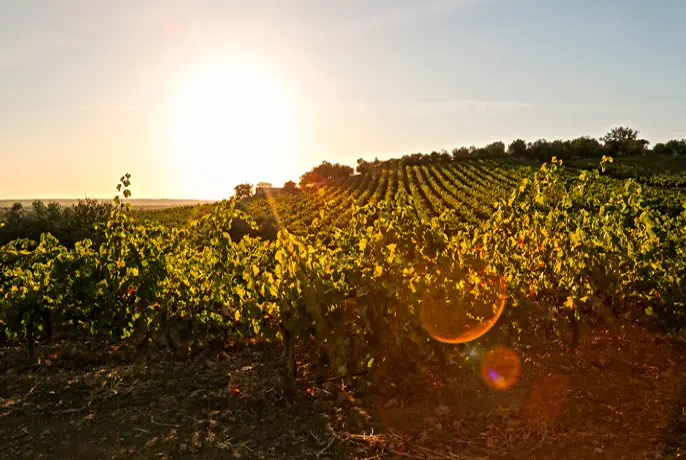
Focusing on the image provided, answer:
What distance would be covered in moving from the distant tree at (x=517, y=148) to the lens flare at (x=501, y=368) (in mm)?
88384

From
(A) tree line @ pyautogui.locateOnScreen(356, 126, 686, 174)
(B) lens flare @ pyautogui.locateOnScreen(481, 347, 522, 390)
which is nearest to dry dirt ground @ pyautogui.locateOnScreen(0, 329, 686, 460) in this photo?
(B) lens flare @ pyautogui.locateOnScreen(481, 347, 522, 390)

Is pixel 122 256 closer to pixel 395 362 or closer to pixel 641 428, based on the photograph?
pixel 395 362

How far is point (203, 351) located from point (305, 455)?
306cm

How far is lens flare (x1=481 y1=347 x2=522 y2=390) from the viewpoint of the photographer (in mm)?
5301

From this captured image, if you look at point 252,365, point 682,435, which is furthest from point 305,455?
point 682,435

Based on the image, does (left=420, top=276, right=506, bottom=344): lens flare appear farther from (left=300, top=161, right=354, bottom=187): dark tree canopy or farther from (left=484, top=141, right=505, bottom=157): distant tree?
(left=300, top=161, right=354, bottom=187): dark tree canopy

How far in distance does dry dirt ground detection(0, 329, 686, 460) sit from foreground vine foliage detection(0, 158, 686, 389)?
36 cm

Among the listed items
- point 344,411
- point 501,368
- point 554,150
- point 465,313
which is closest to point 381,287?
point 465,313

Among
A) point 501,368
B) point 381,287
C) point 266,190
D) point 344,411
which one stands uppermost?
point 266,190

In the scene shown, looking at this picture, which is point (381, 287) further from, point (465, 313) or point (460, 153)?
point (460, 153)

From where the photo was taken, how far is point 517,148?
300ft

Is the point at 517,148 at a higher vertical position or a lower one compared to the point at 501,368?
higher

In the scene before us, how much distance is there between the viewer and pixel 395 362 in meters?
5.04

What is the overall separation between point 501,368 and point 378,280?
176cm
